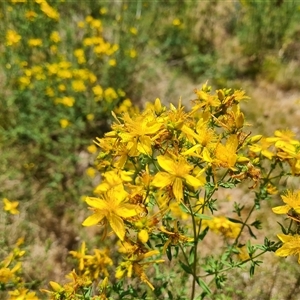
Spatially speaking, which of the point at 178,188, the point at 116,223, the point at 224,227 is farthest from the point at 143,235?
the point at 224,227

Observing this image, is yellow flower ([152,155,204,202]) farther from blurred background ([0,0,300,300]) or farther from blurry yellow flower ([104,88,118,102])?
blurry yellow flower ([104,88,118,102])

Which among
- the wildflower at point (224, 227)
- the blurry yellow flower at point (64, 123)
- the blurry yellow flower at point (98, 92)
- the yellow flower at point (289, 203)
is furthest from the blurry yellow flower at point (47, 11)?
the yellow flower at point (289, 203)

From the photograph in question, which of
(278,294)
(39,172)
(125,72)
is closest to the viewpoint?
(278,294)

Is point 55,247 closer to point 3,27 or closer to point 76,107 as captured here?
point 76,107

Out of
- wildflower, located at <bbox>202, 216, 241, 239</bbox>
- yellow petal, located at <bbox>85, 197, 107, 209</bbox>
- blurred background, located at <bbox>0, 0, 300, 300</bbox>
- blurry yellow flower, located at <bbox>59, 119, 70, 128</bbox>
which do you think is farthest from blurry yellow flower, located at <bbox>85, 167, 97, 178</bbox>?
yellow petal, located at <bbox>85, 197, 107, 209</bbox>

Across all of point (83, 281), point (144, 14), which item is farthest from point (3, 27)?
point (83, 281)

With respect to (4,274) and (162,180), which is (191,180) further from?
(4,274)
